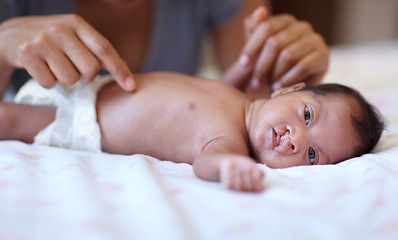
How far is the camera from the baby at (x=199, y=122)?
854 millimetres

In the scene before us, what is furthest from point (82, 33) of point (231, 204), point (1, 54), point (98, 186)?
point (231, 204)

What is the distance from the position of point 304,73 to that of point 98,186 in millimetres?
756

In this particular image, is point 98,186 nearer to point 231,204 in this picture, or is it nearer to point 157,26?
point 231,204

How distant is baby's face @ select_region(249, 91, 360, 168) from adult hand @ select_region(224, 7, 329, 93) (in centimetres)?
27

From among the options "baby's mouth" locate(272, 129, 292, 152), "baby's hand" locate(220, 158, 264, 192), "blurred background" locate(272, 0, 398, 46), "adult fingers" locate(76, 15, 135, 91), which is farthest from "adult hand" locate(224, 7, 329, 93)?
"blurred background" locate(272, 0, 398, 46)

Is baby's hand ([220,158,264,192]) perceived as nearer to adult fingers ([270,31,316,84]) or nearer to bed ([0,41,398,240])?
bed ([0,41,398,240])

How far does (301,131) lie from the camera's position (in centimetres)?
85

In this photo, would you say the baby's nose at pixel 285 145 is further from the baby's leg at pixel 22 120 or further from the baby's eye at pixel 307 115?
the baby's leg at pixel 22 120

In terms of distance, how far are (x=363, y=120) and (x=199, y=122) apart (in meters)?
0.38

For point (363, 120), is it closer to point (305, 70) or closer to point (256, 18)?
point (305, 70)

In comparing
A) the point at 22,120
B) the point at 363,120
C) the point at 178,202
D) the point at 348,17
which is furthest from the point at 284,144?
the point at 348,17

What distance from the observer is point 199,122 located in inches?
35.5

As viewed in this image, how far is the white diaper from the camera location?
902 mm

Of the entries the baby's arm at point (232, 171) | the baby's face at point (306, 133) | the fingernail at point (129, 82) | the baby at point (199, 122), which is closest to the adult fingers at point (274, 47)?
the baby at point (199, 122)
